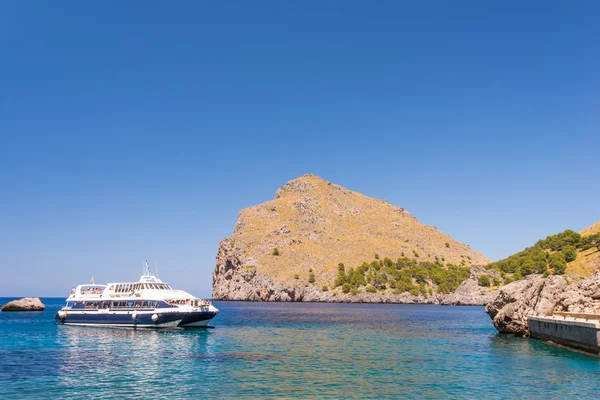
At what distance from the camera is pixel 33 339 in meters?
68.0

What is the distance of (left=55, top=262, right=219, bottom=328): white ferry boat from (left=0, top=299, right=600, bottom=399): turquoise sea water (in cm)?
1023

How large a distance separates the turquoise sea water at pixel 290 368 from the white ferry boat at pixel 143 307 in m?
10.2

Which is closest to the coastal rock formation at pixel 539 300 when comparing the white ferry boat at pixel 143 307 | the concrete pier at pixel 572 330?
the concrete pier at pixel 572 330

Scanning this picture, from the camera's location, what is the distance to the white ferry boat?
7944 cm

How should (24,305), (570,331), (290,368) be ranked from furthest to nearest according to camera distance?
(24,305) < (570,331) < (290,368)

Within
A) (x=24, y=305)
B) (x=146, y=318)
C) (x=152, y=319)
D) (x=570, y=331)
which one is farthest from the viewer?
(x=24, y=305)

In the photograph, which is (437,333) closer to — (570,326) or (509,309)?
(509,309)

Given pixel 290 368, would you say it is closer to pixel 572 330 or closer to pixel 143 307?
pixel 572 330

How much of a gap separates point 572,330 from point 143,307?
2545 inches

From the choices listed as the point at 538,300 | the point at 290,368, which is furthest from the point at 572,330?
the point at 290,368

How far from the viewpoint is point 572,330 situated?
51000 mm

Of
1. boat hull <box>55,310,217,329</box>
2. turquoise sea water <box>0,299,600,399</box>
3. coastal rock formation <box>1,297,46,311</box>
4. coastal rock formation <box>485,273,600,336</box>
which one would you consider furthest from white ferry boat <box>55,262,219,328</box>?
coastal rock formation <box>1,297,46,311</box>

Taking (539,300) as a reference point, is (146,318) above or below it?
below

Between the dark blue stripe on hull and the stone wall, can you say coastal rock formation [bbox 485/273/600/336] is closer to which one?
the stone wall
